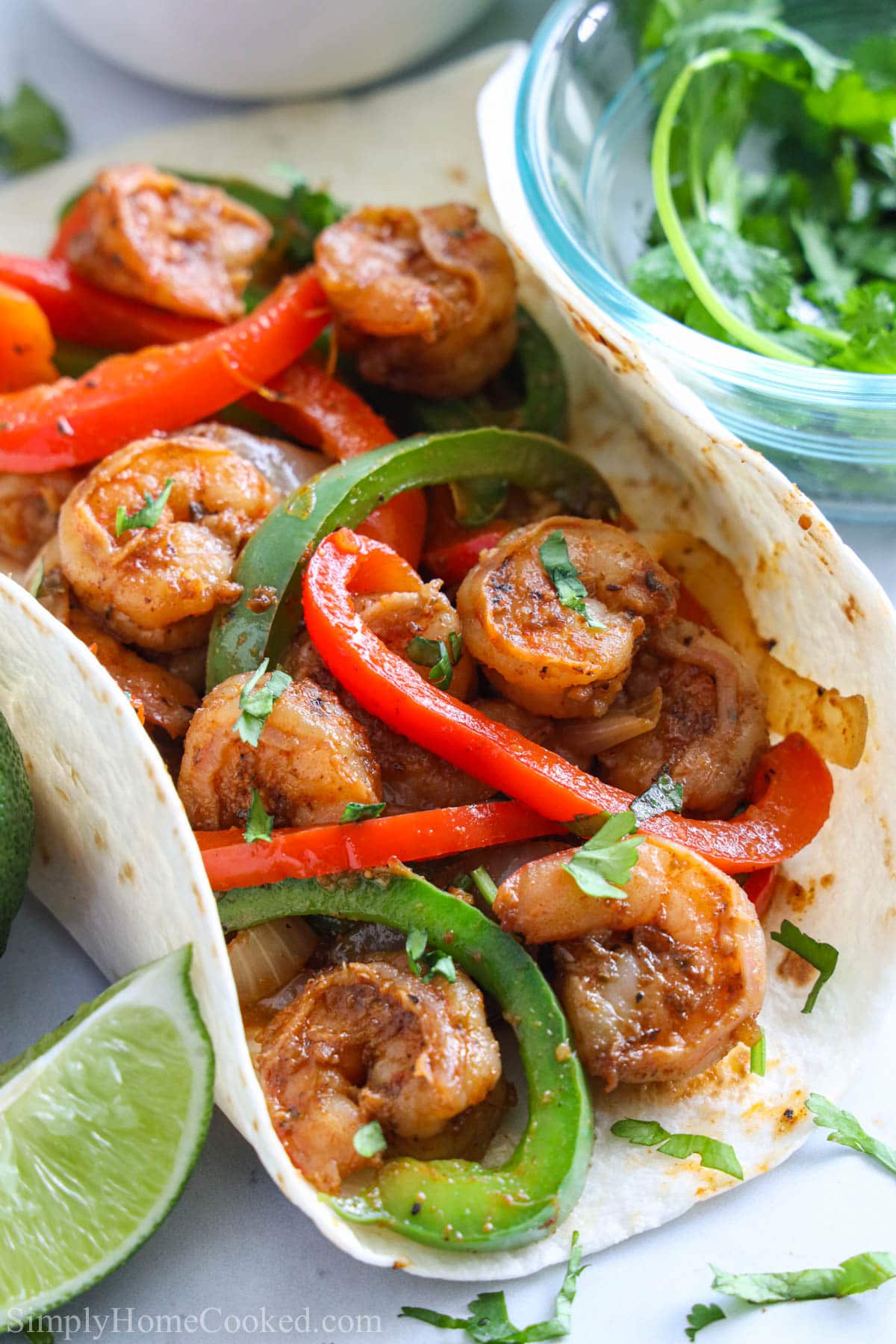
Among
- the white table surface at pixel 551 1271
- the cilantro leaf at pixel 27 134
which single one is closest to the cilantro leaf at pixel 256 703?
the white table surface at pixel 551 1271

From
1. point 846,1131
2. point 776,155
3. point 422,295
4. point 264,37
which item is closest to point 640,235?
point 776,155

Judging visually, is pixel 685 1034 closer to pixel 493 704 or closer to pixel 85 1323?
pixel 493 704

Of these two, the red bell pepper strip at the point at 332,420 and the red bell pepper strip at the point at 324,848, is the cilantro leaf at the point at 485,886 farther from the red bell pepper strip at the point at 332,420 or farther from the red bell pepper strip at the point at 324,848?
the red bell pepper strip at the point at 332,420

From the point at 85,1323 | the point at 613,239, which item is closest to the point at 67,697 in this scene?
the point at 85,1323

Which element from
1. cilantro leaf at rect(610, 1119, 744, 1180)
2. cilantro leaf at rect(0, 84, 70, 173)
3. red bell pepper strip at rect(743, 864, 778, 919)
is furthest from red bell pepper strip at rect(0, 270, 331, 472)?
cilantro leaf at rect(610, 1119, 744, 1180)

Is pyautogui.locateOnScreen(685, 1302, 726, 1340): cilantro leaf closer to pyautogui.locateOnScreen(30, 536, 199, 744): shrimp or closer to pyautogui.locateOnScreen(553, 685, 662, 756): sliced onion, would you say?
pyautogui.locateOnScreen(553, 685, 662, 756): sliced onion
